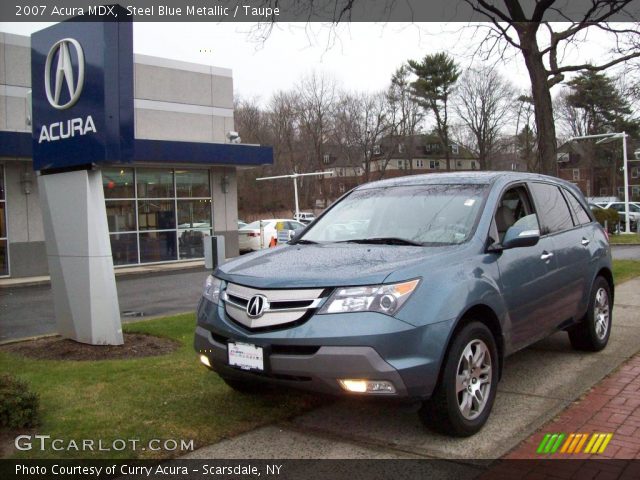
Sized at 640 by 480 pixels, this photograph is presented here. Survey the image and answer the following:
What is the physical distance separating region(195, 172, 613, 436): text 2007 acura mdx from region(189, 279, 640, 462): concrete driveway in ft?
0.61

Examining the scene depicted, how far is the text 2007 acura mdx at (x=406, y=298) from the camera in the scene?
3613 millimetres

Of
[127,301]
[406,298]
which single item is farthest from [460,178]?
[127,301]

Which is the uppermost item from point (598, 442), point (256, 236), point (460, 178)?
point (460, 178)

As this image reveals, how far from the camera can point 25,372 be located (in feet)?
18.5

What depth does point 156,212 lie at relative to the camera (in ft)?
66.5

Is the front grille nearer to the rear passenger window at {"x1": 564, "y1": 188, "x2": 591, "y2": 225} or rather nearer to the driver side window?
the driver side window

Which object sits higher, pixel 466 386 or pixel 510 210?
pixel 510 210

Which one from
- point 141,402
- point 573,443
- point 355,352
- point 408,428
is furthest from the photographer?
point 141,402

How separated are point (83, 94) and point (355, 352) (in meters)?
4.76

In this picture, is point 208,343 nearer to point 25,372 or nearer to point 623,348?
point 25,372

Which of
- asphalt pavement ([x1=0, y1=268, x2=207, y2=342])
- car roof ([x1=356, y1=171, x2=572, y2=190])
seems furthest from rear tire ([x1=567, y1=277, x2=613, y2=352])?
asphalt pavement ([x1=0, y1=268, x2=207, y2=342])

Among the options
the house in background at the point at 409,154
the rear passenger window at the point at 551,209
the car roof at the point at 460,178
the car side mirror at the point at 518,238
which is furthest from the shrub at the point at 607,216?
the house in background at the point at 409,154

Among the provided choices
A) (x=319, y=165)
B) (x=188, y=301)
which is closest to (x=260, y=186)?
(x=319, y=165)

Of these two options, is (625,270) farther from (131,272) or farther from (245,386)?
(131,272)
